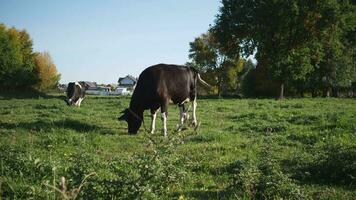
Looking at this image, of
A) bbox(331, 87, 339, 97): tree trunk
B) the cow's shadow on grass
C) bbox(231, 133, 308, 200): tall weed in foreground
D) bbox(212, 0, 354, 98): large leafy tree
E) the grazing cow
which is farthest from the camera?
bbox(331, 87, 339, 97): tree trunk

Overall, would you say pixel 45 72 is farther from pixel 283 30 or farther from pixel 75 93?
pixel 283 30

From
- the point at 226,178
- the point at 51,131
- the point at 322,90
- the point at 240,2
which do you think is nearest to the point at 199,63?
the point at 322,90

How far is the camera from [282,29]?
3841 centimetres

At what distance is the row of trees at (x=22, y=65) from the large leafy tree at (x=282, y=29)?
170ft

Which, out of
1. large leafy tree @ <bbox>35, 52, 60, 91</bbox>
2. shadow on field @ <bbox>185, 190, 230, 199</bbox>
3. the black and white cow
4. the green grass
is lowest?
shadow on field @ <bbox>185, 190, 230, 199</bbox>

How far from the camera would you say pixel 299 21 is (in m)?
38.8

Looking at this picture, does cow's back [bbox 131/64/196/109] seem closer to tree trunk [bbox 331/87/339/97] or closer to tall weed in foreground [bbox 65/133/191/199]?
tall weed in foreground [bbox 65/133/191/199]

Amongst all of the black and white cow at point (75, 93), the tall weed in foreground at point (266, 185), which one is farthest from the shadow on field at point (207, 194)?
the black and white cow at point (75, 93)

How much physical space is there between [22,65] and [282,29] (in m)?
61.9

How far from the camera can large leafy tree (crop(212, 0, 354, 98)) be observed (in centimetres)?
3747

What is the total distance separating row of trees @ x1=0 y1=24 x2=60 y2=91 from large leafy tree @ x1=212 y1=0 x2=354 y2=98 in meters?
51.7

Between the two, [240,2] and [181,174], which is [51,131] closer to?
[181,174]

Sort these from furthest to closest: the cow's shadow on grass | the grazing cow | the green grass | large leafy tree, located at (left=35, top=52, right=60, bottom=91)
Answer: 1. large leafy tree, located at (left=35, top=52, right=60, bottom=91)
2. the grazing cow
3. the cow's shadow on grass
4. the green grass

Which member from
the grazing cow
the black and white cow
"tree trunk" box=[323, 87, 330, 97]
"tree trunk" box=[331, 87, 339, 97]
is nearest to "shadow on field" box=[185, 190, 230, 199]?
the grazing cow
